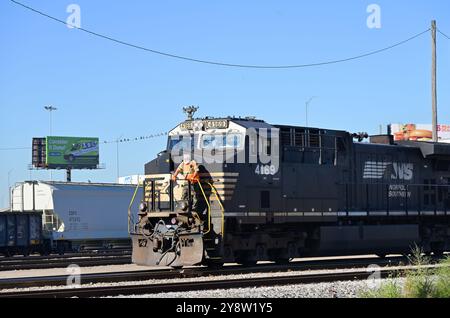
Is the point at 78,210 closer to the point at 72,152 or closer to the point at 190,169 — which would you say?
the point at 190,169

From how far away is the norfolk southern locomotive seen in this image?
63.0 ft

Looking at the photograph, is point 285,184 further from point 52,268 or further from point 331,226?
point 52,268

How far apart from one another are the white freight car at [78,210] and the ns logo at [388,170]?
60.3 ft

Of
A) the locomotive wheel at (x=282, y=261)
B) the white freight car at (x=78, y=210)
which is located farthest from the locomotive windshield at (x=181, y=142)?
the white freight car at (x=78, y=210)

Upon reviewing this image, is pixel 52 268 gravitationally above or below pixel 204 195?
below

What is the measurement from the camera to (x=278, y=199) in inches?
813

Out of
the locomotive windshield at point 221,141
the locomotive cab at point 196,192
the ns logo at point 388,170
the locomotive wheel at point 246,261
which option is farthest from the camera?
the ns logo at point 388,170

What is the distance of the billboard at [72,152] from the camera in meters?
90.2

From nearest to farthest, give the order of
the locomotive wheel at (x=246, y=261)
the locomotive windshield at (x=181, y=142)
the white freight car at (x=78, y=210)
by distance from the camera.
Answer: the locomotive windshield at (x=181, y=142) → the locomotive wheel at (x=246, y=261) → the white freight car at (x=78, y=210)

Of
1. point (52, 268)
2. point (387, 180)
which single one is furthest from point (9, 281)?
point (387, 180)

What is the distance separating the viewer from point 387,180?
81.1 feet

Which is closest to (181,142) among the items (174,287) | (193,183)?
(193,183)

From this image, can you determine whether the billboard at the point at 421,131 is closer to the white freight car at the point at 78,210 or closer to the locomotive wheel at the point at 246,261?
the white freight car at the point at 78,210

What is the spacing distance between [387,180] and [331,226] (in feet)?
12.3
